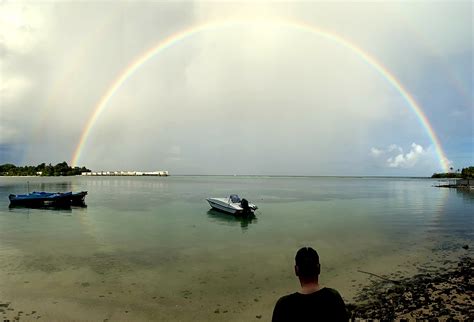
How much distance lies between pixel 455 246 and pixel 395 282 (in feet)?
41.1

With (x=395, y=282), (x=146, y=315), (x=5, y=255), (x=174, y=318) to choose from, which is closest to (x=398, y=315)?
(x=395, y=282)

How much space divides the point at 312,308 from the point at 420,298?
11.7 m

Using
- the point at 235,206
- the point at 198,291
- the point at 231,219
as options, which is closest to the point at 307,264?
the point at 198,291

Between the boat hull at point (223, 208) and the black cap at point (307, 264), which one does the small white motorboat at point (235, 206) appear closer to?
the boat hull at point (223, 208)

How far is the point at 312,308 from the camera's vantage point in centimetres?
357

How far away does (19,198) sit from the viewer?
178 ft

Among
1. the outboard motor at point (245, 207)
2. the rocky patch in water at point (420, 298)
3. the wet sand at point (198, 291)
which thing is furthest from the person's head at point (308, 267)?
the outboard motor at point (245, 207)

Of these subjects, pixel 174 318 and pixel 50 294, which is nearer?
pixel 174 318

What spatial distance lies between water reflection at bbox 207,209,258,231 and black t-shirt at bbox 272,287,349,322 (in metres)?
30.6

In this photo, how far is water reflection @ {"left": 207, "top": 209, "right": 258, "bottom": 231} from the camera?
37.7 meters

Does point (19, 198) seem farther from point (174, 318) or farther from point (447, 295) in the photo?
point (447, 295)

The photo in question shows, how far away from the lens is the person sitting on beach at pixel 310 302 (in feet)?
11.7

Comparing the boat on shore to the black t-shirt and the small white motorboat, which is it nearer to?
the small white motorboat

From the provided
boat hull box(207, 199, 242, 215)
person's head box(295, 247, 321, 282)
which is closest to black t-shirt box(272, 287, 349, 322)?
person's head box(295, 247, 321, 282)
